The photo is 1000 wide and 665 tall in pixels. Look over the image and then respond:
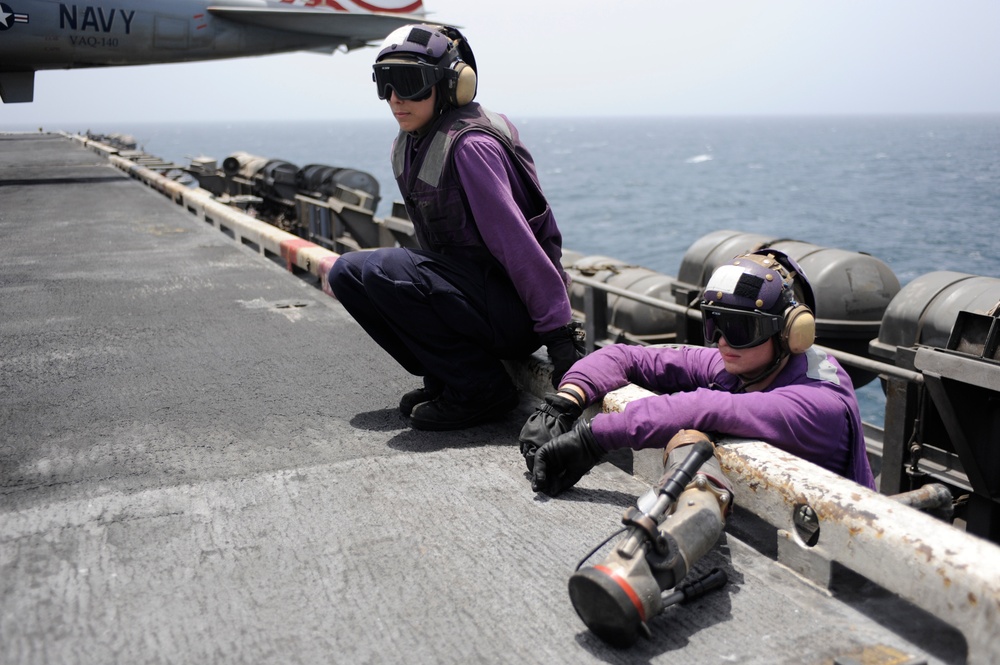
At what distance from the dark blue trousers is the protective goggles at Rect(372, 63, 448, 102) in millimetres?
657

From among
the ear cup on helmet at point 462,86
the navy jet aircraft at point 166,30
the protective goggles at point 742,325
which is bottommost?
the protective goggles at point 742,325

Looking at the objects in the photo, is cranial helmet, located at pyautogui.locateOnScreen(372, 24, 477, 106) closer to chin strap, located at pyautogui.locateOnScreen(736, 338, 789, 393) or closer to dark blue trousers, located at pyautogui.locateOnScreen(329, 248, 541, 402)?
dark blue trousers, located at pyautogui.locateOnScreen(329, 248, 541, 402)

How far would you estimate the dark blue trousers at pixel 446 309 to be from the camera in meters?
3.76

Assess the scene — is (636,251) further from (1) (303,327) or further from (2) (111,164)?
(1) (303,327)

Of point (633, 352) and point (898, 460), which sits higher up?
point (633, 352)

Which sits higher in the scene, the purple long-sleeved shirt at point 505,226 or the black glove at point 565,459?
the purple long-sleeved shirt at point 505,226

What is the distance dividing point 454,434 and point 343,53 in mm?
24639

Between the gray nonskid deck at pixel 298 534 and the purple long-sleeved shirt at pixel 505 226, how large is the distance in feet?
2.08

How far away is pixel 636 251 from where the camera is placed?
4928cm

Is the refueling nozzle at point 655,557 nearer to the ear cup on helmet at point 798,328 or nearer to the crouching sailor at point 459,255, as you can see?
the ear cup on helmet at point 798,328

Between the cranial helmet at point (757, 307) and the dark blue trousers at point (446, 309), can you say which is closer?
the cranial helmet at point (757, 307)

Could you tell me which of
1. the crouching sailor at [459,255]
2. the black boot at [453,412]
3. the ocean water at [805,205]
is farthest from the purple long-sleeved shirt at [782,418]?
the ocean water at [805,205]

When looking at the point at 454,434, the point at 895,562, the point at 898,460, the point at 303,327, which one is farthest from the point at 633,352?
the point at 898,460

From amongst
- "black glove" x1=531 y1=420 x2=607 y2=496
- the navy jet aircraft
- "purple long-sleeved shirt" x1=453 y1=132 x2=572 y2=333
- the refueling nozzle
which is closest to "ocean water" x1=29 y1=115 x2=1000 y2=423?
the navy jet aircraft
